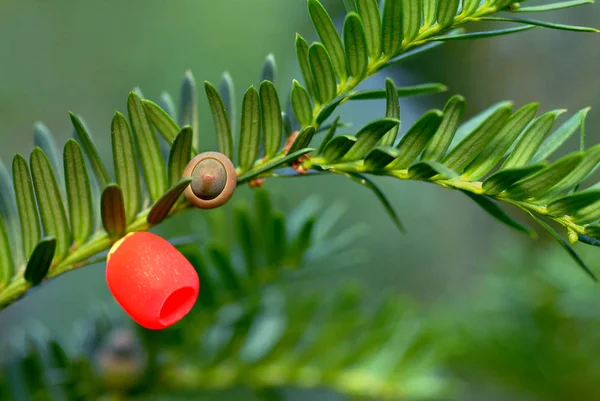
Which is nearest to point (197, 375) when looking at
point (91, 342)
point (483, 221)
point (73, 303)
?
point (91, 342)

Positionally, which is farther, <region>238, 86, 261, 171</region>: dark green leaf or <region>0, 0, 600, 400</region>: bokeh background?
<region>0, 0, 600, 400</region>: bokeh background

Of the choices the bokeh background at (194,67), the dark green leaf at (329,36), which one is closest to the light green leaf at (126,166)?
the dark green leaf at (329,36)

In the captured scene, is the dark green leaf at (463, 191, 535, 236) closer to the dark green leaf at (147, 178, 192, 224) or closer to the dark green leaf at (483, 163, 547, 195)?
the dark green leaf at (483, 163, 547, 195)

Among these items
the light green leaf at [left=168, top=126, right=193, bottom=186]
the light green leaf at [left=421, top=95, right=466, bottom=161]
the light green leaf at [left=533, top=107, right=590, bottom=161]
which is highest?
the light green leaf at [left=168, top=126, right=193, bottom=186]

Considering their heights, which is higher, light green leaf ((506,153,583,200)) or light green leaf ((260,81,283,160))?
A: light green leaf ((260,81,283,160))

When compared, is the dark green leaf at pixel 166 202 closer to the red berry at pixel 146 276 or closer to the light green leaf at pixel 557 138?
the red berry at pixel 146 276

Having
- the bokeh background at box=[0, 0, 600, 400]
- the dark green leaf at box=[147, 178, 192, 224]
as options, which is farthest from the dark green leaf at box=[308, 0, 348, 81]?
the bokeh background at box=[0, 0, 600, 400]
